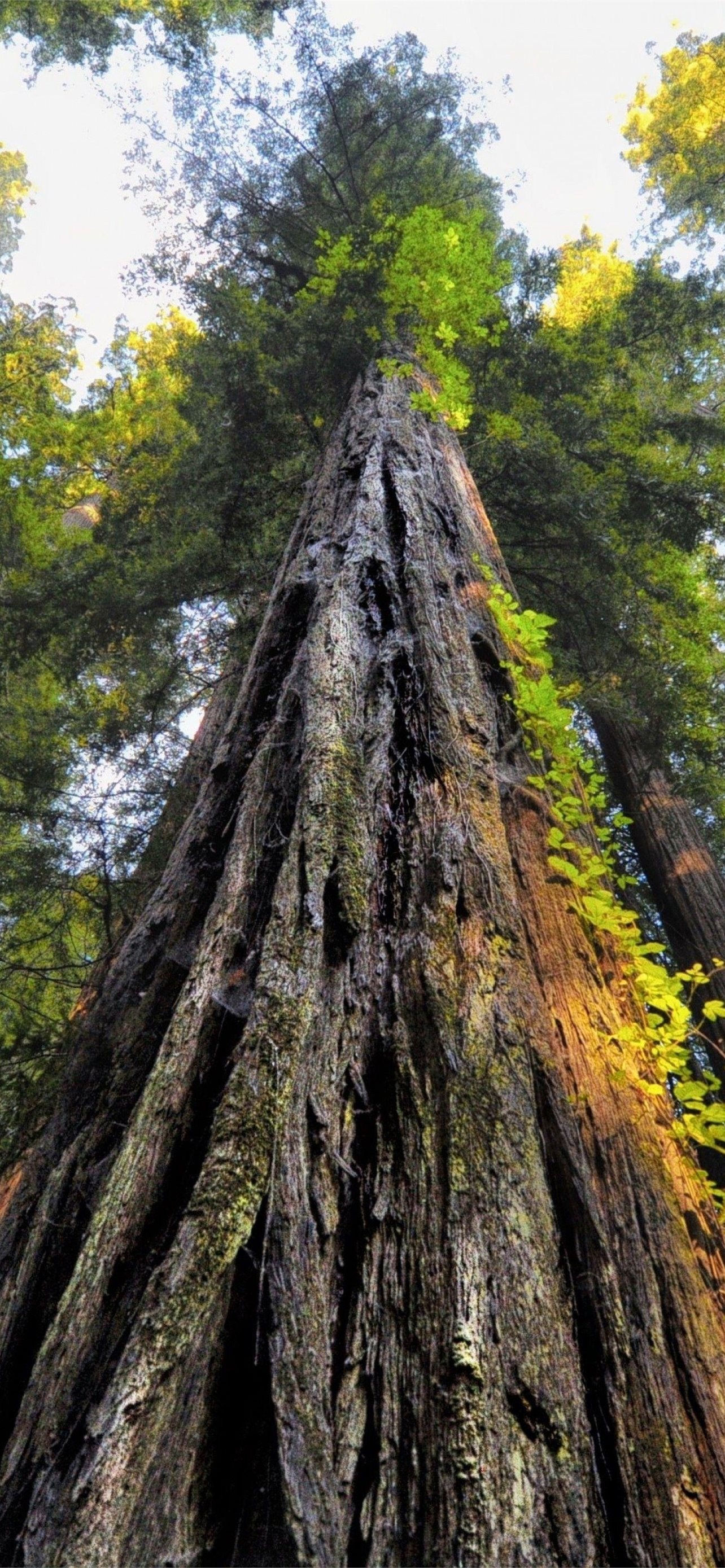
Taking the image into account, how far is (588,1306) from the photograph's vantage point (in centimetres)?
172

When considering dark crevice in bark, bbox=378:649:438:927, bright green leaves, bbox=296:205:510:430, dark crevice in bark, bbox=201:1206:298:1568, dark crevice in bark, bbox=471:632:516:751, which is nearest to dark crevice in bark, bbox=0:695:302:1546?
dark crevice in bark, bbox=201:1206:298:1568

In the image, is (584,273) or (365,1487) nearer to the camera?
(365,1487)

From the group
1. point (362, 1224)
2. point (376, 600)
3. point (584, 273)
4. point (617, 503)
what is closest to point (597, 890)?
point (376, 600)

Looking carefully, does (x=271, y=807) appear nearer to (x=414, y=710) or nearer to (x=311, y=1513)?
(x=414, y=710)

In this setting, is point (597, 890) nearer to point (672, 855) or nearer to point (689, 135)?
point (672, 855)

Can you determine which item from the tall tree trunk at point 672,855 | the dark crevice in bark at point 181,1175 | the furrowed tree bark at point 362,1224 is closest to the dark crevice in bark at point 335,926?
the furrowed tree bark at point 362,1224

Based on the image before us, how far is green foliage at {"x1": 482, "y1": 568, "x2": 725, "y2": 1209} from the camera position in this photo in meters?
2.39

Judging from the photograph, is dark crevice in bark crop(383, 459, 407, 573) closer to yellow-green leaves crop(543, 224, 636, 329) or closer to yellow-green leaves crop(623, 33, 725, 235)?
yellow-green leaves crop(543, 224, 636, 329)

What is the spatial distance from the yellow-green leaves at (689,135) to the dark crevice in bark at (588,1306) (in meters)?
16.0

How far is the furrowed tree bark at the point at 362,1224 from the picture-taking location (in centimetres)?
130

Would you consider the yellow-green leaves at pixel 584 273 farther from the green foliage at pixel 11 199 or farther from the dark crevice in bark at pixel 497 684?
the green foliage at pixel 11 199

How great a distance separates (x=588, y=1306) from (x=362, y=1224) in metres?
0.53

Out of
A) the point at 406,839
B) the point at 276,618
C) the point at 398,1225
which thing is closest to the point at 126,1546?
the point at 398,1225

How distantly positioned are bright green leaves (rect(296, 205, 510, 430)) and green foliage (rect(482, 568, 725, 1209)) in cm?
275
